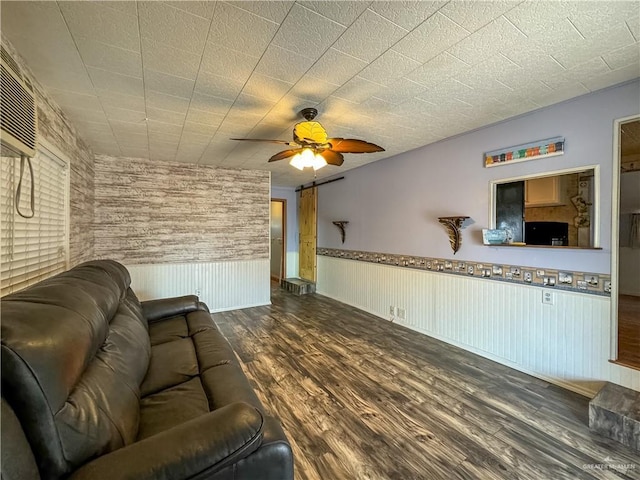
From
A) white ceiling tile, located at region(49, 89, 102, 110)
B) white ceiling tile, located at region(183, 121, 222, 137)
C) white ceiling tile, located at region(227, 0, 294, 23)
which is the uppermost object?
white ceiling tile, located at region(183, 121, 222, 137)

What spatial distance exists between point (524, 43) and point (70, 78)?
9.37ft

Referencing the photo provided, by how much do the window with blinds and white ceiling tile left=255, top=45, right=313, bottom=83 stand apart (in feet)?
5.09

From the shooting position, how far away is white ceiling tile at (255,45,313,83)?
1683 millimetres

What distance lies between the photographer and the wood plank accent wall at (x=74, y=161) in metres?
1.95

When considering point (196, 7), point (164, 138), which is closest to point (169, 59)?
point (196, 7)

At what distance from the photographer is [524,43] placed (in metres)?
1.61

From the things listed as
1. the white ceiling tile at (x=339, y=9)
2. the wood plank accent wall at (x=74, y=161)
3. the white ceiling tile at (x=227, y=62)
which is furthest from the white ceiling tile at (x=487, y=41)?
the wood plank accent wall at (x=74, y=161)

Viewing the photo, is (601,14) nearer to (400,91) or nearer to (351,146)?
(400,91)

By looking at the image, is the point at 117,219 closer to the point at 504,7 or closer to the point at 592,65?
the point at 504,7

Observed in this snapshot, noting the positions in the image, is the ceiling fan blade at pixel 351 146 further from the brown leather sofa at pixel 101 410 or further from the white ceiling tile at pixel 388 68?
the brown leather sofa at pixel 101 410

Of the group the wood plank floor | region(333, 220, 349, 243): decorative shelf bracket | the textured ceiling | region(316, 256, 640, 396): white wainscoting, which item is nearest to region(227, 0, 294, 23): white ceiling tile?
the textured ceiling

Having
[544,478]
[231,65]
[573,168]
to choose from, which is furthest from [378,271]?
[231,65]

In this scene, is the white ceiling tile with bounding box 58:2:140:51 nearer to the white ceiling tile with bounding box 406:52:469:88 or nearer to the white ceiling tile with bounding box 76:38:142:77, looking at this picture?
the white ceiling tile with bounding box 76:38:142:77

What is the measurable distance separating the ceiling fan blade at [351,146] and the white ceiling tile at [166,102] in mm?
1230
